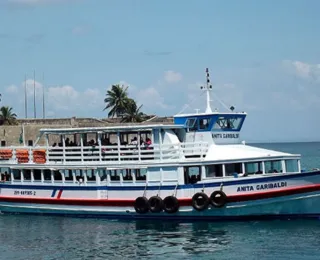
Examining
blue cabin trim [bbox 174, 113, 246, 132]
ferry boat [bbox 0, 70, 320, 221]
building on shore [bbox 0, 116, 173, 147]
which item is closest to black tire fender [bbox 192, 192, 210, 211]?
ferry boat [bbox 0, 70, 320, 221]

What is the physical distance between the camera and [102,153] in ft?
101

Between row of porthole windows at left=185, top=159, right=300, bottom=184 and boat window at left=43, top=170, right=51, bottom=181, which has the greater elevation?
boat window at left=43, top=170, right=51, bottom=181

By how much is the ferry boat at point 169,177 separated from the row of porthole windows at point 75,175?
45 millimetres

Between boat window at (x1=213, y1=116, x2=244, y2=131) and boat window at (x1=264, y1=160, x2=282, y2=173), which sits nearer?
boat window at (x1=264, y1=160, x2=282, y2=173)

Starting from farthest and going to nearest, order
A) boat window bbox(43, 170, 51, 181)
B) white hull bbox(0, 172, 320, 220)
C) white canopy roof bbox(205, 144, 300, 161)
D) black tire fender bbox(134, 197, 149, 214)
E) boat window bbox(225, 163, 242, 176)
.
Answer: boat window bbox(43, 170, 51, 181)
black tire fender bbox(134, 197, 149, 214)
boat window bbox(225, 163, 242, 176)
white canopy roof bbox(205, 144, 300, 161)
white hull bbox(0, 172, 320, 220)

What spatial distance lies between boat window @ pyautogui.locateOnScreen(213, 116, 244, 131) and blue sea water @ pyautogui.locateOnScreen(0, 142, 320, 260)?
4450mm

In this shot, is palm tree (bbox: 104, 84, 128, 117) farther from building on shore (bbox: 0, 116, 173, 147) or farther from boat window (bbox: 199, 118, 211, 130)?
boat window (bbox: 199, 118, 211, 130)

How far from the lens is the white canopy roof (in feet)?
92.6

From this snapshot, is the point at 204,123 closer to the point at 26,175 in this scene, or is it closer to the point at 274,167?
the point at 274,167

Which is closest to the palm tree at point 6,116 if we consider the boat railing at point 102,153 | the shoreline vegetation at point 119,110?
the shoreline vegetation at point 119,110

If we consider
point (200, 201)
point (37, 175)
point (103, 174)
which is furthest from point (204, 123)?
point (37, 175)

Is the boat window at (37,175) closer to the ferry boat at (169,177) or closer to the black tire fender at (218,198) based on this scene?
the ferry boat at (169,177)

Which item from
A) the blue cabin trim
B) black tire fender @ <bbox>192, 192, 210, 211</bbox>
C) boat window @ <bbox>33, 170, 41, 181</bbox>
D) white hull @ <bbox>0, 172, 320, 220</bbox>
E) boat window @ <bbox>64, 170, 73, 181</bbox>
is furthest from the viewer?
boat window @ <bbox>33, 170, 41, 181</bbox>

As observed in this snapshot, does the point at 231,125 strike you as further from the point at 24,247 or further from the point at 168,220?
the point at 24,247
